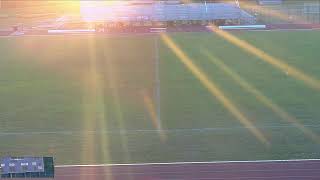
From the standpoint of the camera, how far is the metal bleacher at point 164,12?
36656mm

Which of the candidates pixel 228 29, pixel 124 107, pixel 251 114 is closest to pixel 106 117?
pixel 124 107

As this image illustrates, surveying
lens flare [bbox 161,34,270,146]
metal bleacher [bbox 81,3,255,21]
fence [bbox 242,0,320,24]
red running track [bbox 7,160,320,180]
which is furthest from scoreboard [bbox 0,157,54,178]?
fence [bbox 242,0,320,24]

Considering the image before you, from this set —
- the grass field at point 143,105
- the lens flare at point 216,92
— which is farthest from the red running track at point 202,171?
the lens flare at point 216,92

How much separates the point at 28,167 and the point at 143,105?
7.03m

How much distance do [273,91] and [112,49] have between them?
9.65 meters

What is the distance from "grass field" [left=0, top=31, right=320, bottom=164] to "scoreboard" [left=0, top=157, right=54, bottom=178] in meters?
2.36

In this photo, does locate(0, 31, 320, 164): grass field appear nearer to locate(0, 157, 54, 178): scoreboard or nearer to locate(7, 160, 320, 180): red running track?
locate(7, 160, 320, 180): red running track

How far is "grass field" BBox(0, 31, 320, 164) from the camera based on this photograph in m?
12.1

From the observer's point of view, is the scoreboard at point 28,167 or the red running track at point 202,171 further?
the red running track at point 202,171

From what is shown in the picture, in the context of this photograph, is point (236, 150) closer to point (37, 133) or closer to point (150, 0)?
point (37, 133)

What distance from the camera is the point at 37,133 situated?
13414mm

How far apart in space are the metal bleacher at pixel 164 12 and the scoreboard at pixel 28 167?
27720 millimetres

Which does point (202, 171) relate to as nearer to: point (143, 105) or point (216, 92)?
point (143, 105)

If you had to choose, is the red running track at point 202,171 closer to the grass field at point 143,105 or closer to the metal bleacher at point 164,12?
the grass field at point 143,105
